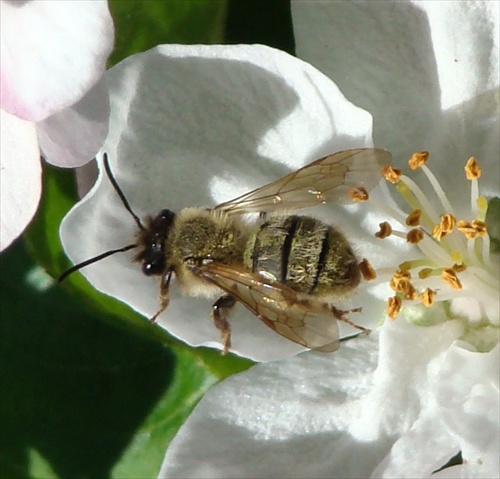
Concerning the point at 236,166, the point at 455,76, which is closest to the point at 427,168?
the point at 455,76

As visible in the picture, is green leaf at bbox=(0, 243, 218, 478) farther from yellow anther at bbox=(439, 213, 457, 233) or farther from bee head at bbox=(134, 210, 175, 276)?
yellow anther at bbox=(439, 213, 457, 233)

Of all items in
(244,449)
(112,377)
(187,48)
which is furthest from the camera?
(112,377)

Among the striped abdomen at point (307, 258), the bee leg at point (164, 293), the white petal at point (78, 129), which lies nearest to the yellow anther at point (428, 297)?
the striped abdomen at point (307, 258)

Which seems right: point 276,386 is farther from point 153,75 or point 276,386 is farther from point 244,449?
point 153,75

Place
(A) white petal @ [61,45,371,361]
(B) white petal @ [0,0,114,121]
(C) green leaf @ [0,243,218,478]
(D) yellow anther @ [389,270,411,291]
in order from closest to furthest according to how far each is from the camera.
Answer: (B) white petal @ [0,0,114,121] < (A) white petal @ [61,45,371,361] < (D) yellow anther @ [389,270,411,291] < (C) green leaf @ [0,243,218,478]

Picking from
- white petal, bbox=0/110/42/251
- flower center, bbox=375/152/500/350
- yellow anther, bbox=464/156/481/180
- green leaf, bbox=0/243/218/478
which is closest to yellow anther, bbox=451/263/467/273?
flower center, bbox=375/152/500/350

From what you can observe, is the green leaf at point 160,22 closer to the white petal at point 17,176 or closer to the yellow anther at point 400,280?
the white petal at point 17,176

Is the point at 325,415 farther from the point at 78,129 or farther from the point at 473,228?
the point at 78,129
